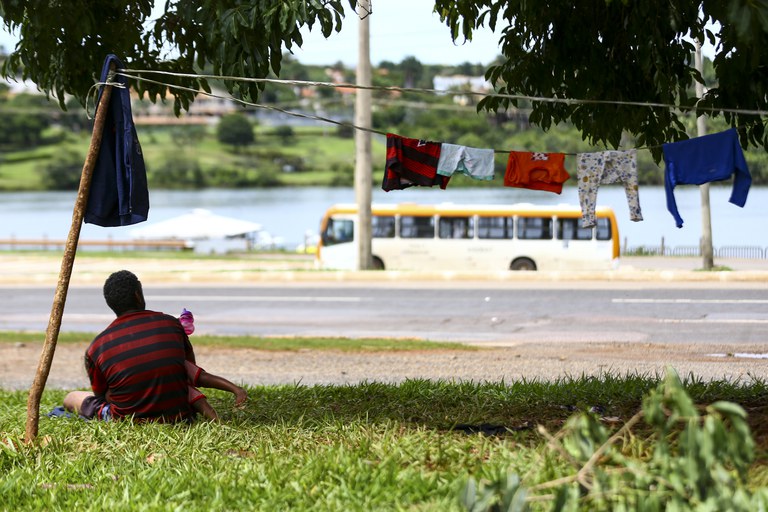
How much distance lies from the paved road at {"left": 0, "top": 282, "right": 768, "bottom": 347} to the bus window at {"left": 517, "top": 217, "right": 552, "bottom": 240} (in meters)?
7.46

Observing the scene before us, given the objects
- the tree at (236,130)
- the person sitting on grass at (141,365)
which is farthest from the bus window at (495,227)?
the tree at (236,130)

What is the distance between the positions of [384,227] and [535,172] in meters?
21.9

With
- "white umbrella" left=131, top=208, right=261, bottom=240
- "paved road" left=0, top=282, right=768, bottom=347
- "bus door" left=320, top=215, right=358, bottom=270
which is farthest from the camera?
"white umbrella" left=131, top=208, right=261, bottom=240

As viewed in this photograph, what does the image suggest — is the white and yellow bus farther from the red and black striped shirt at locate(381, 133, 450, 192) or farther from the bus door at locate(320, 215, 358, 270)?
the red and black striped shirt at locate(381, 133, 450, 192)

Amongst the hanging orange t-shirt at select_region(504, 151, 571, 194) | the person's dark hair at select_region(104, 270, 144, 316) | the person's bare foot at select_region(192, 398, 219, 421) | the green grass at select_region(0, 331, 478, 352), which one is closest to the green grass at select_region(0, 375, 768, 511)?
the person's bare foot at select_region(192, 398, 219, 421)

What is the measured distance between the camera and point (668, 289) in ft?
68.6

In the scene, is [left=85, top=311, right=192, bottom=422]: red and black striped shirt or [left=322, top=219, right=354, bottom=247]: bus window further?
[left=322, top=219, right=354, bottom=247]: bus window

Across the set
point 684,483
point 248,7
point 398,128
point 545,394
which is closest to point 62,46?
point 248,7

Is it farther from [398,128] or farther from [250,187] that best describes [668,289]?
[250,187]

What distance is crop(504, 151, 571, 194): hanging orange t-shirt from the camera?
8695 mm

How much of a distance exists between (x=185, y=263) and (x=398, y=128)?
64.5 metres

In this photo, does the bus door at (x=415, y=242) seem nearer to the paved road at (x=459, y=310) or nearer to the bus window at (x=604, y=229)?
the bus window at (x=604, y=229)

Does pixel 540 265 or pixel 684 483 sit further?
pixel 540 265

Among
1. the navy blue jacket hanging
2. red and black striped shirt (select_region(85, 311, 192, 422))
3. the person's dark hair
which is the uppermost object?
the navy blue jacket hanging
